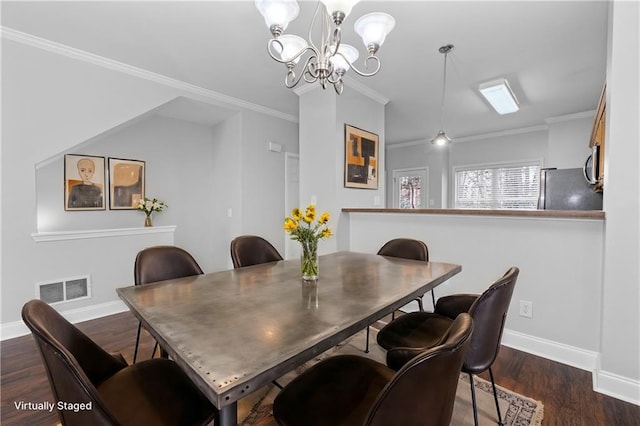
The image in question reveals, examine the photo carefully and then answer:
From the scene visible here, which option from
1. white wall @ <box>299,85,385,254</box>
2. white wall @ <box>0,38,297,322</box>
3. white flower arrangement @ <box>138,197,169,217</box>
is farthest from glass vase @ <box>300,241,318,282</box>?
white flower arrangement @ <box>138,197,169,217</box>

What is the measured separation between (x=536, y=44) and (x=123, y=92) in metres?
4.03

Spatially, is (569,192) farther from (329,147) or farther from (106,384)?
(106,384)

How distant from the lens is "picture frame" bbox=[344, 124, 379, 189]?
11.3 feet

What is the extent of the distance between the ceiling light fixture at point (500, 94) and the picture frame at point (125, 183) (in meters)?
4.47

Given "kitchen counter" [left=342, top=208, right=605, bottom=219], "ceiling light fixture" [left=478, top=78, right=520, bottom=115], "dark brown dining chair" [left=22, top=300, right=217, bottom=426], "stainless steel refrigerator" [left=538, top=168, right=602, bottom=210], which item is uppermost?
"ceiling light fixture" [left=478, top=78, right=520, bottom=115]

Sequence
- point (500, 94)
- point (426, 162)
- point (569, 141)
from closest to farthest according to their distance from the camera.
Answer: point (500, 94), point (569, 141), point (426, 162)

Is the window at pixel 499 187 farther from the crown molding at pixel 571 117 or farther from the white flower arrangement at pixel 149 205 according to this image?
the white flower arrangement at pixel 149 205

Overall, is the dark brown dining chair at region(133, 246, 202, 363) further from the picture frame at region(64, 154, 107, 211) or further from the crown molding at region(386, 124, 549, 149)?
the crown molding at region(386, 124, 549, 149)

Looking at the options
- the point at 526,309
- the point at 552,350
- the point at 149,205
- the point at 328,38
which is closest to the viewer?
the point at 328,38

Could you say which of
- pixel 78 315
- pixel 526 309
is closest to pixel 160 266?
pixel 78 315

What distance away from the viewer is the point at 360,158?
11.9ft

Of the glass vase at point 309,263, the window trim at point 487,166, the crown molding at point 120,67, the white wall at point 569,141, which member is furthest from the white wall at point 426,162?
the glass vase at point 309,263

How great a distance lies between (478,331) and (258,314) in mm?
921

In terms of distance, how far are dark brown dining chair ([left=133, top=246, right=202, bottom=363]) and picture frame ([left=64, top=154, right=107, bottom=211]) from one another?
94.7 inches
